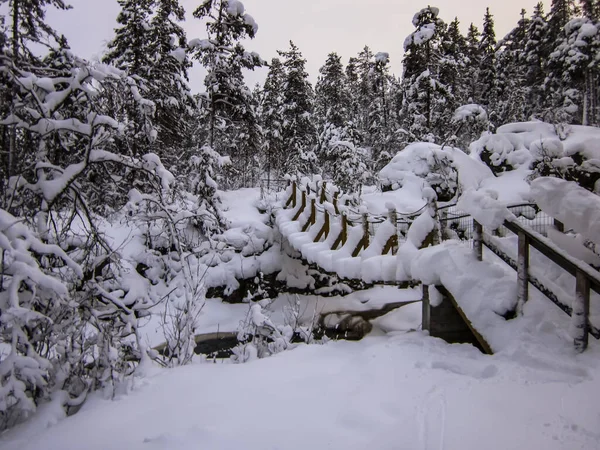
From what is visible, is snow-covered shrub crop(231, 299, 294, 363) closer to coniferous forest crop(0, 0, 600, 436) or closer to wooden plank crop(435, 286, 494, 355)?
coniferous forest crop(0, 0, 600, 436)

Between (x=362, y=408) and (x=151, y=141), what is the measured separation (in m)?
3.77

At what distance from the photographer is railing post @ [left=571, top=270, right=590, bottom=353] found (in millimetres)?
3375

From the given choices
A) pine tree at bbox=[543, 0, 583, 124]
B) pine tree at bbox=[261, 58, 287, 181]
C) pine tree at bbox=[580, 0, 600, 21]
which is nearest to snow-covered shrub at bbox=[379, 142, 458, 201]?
pine tree at bbox=[543, 0, 583, 124]

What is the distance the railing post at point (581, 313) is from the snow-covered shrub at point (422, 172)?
1071 centimetres

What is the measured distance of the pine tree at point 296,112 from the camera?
25.7m

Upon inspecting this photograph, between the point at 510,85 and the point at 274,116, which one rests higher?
the point at 510,85

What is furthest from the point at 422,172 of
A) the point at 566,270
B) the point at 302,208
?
the point at 566,270

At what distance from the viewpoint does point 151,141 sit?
15.0 feet

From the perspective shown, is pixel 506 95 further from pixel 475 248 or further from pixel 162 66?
pixel 475 248

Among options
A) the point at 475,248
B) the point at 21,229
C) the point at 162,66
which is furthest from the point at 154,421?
the point at 162,66

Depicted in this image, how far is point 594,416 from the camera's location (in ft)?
8.80

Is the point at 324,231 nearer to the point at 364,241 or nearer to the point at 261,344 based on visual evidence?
the point at 364,241

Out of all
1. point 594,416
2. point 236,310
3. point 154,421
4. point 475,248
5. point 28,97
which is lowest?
point 236,310

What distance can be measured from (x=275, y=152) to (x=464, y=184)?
19.8m
